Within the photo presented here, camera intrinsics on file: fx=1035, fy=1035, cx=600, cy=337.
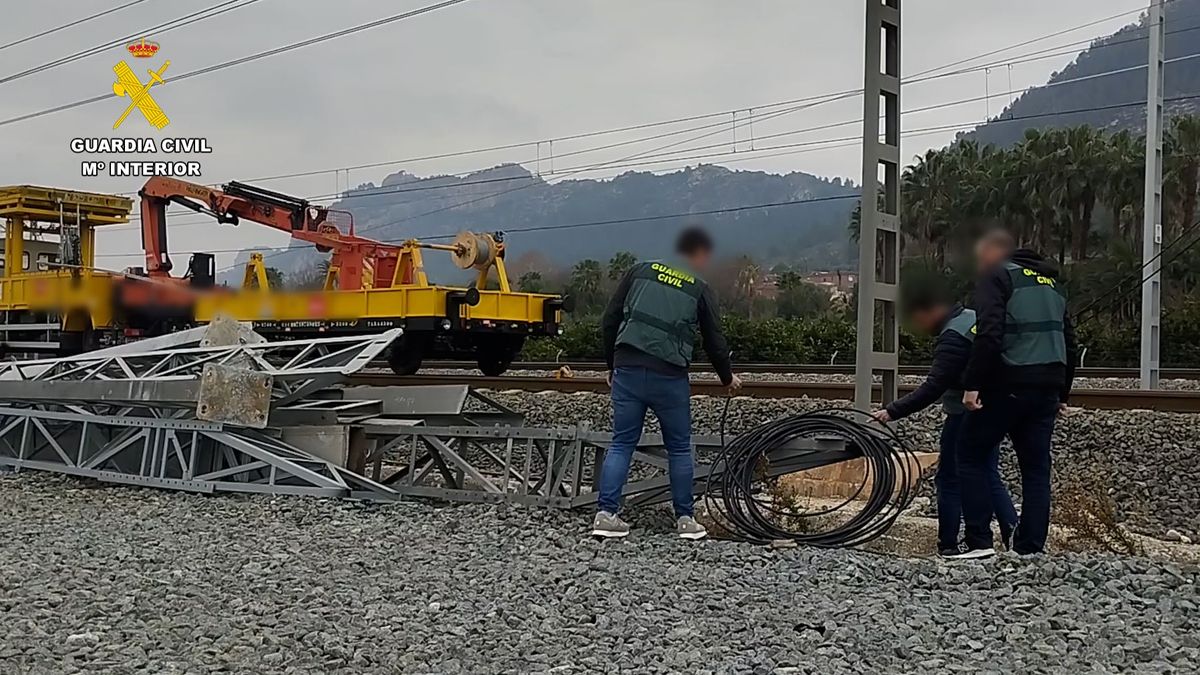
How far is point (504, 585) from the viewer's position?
451cm

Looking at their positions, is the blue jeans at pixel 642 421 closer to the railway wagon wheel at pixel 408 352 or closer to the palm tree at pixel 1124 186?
the railway wagon wheel at pixel 408 352

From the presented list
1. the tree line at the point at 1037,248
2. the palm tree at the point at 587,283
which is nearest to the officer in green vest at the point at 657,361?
the tree line at the point at 1037,248

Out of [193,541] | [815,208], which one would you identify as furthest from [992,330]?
[815,208]

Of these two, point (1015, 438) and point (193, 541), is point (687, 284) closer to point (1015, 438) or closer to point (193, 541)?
point (1015, 438)

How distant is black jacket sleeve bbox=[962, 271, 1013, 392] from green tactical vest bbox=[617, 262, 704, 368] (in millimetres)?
1443

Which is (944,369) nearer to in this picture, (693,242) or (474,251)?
(693,242)

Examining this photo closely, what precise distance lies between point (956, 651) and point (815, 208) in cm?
686

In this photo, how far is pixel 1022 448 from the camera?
4.98 meters

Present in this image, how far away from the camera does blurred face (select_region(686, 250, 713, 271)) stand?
18.7 ft

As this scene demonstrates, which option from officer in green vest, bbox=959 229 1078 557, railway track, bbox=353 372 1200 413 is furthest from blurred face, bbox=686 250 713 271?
railway track, bbox=353 372 1200 413

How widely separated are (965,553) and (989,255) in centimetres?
150

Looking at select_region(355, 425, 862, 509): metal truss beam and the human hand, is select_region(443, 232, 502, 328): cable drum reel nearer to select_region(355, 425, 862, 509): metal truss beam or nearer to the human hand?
select_region(355, 425, 862, 509): metal truss beam

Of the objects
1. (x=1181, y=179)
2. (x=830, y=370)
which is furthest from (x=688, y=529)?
(x=1181, y=179)

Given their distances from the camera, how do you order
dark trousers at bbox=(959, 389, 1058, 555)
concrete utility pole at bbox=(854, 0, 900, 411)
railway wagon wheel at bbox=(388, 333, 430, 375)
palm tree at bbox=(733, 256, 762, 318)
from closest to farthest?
1. dark trousers at bbox=(959, 389, 1058, 555)
2. palm tree at bbox=(733, 256, 762, 318)
3. concrete utility pole at bbox=(854, 0, 900, 411)
4. railway wagon wheel at bbox=(388, 333, 430, 375)
